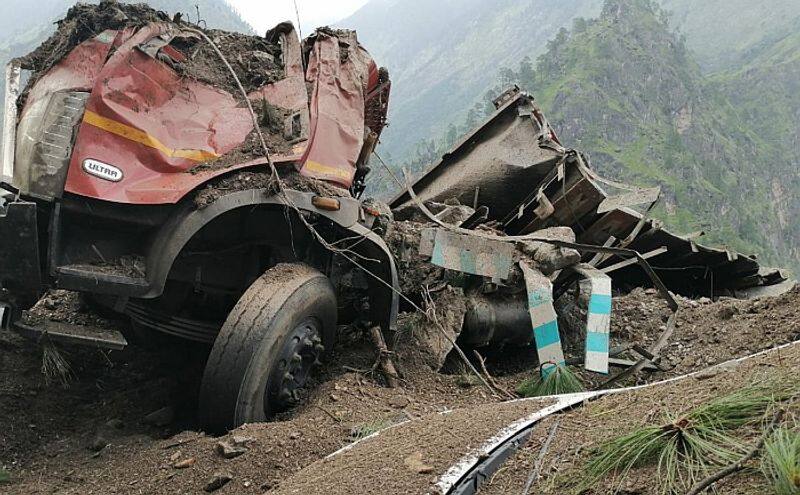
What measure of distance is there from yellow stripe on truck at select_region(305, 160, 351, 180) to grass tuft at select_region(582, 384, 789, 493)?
272 cm

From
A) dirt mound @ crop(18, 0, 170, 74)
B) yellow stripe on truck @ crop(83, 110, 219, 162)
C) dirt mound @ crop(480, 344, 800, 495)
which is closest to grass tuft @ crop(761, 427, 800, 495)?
dirt mound @ crop(480, 344, 800, 495)

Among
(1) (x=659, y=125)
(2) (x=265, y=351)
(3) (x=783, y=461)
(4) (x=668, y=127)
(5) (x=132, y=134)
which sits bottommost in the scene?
(4) (x=668, y=127)

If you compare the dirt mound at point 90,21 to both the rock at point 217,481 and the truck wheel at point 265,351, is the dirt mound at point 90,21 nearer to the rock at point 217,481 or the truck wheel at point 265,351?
the truck wheel at point 265,351

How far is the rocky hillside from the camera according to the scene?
6672 cm

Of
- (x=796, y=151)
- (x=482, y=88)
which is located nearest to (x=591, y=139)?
(x=796, y=151)

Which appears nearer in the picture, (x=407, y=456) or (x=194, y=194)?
(x=407, y=456)

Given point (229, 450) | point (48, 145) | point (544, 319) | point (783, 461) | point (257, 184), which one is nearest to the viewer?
point (783, 461)

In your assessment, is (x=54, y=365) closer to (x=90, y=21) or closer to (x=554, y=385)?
(x=90, y=21)

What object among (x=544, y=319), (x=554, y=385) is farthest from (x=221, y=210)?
(x=544, y=319)

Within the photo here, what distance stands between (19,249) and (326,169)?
1.82 meters

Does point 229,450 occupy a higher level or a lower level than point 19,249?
lower

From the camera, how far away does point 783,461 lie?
1.95 m

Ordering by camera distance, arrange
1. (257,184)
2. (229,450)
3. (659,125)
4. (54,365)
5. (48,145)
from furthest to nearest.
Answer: (659,125) < (54,365) < (257,184) < (48,145) < (229,450)

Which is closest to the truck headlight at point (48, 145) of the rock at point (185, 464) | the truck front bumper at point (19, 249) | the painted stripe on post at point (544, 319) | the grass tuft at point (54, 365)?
the truck front bumper at point (19, 249)
